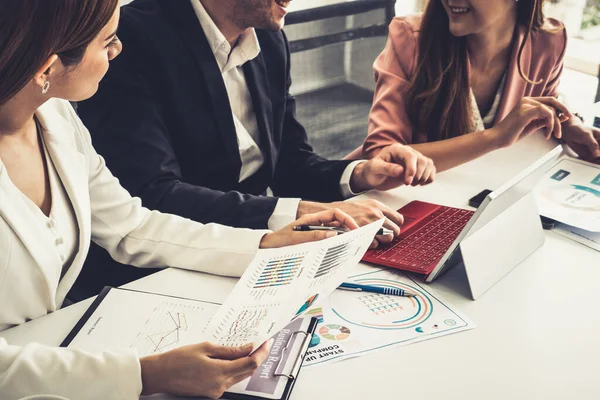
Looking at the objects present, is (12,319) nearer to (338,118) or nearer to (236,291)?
(236,291)

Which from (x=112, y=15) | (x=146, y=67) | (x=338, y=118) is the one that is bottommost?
(x=338, y=118)

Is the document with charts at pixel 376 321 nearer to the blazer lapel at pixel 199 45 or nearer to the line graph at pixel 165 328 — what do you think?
the line graph at pixel 165 328

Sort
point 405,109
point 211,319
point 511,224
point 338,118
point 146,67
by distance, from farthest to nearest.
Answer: point 338,118
point 405,109
point 146,67
point 511,224
point 211,319

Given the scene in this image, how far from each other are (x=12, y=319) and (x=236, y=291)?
1.15 ft

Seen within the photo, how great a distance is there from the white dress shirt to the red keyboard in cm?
32

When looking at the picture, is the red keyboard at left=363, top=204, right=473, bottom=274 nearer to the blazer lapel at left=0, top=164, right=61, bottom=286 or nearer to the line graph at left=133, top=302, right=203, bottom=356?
the line graph at left=133, top=302, right=203, bottom=356

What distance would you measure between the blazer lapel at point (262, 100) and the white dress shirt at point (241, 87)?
0.07 feet

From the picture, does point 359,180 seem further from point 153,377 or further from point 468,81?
point 153,377

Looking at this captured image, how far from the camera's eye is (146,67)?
151cm

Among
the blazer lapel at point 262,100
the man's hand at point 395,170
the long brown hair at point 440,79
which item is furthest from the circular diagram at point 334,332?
the long brown hair at point 440,79

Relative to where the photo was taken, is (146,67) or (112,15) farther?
(146,67)

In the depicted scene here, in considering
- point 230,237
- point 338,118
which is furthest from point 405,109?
point 230,237

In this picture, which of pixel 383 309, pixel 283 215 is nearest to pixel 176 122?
pixel 283 215

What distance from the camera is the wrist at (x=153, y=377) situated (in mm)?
862
